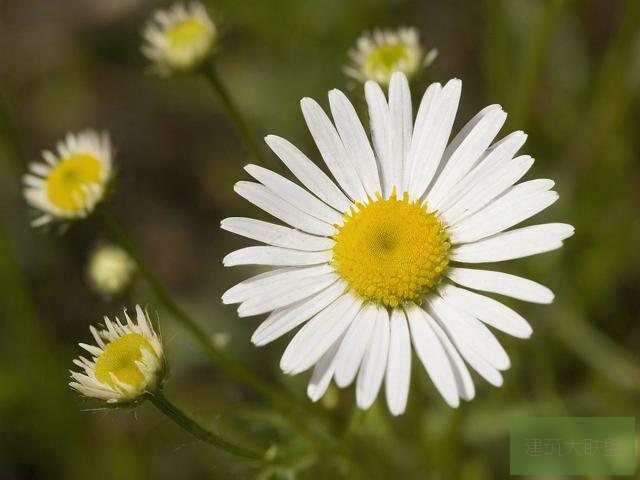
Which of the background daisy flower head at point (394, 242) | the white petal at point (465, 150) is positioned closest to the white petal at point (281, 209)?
the background daisy flower head at point (394, 242)

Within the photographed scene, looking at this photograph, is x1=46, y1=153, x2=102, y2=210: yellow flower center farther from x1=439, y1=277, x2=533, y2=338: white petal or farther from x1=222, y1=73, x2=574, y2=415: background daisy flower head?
x1=439, y1=277, x2=533, y2=338: white petal

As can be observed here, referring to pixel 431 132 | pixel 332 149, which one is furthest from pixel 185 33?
pixel 431 132

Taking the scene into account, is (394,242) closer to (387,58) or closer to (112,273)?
(387,58)

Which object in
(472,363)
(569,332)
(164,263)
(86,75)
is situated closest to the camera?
(472,363)

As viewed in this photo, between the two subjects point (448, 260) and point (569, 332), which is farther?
point (569, 332)

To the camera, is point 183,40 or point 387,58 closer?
point 387,58

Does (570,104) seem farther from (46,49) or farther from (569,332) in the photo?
(46,49)

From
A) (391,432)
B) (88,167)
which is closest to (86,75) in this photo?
(88,167)
